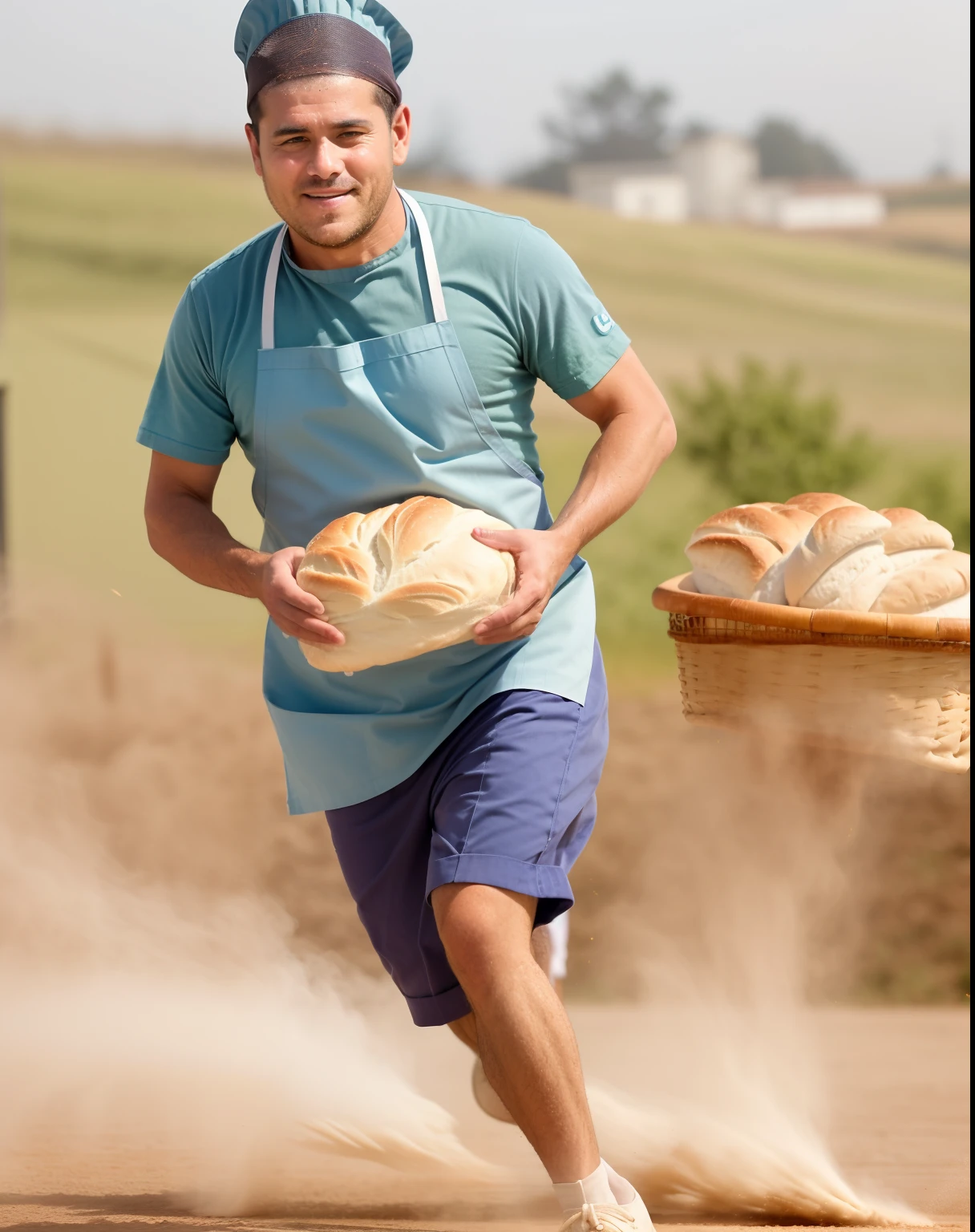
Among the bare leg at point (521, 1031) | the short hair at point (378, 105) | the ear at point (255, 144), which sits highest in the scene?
the short hair at point (378, 105)

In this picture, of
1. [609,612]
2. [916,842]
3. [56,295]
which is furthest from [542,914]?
[56,295]

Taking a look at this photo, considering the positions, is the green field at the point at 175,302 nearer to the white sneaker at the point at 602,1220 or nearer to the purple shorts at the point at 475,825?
the purple shorts at the point at 475,825

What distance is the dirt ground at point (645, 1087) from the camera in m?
2.91

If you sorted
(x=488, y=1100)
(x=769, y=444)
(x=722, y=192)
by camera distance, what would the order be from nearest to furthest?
(x=488, y=1100) → (x=769, y=444) → (x=722, y=192)

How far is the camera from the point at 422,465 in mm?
2180

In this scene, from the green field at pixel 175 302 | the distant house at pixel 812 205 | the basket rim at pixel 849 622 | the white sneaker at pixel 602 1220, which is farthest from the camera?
the distant house at pixel 812 205

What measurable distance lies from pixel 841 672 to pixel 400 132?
1.11 m

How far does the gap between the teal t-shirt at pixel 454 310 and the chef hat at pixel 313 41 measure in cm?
23

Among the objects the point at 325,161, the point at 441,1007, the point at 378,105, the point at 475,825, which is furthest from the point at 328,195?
the point at 441,1007

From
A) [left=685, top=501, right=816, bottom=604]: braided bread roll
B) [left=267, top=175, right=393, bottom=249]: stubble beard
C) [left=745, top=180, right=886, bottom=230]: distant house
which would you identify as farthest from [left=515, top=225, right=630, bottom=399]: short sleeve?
[left=745, top=180, right=886, bottom=230]: distant house

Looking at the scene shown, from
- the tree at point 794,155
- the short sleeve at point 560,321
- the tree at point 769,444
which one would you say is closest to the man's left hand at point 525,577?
the short sleeve at point 560,321

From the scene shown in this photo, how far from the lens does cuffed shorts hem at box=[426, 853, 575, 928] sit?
2084 mm

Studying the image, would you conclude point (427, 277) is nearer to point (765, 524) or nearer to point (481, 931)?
point (765, 524)

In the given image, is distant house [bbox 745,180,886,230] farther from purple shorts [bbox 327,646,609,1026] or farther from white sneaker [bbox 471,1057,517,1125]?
purple shorts [bbox 327,646,609,1026]
